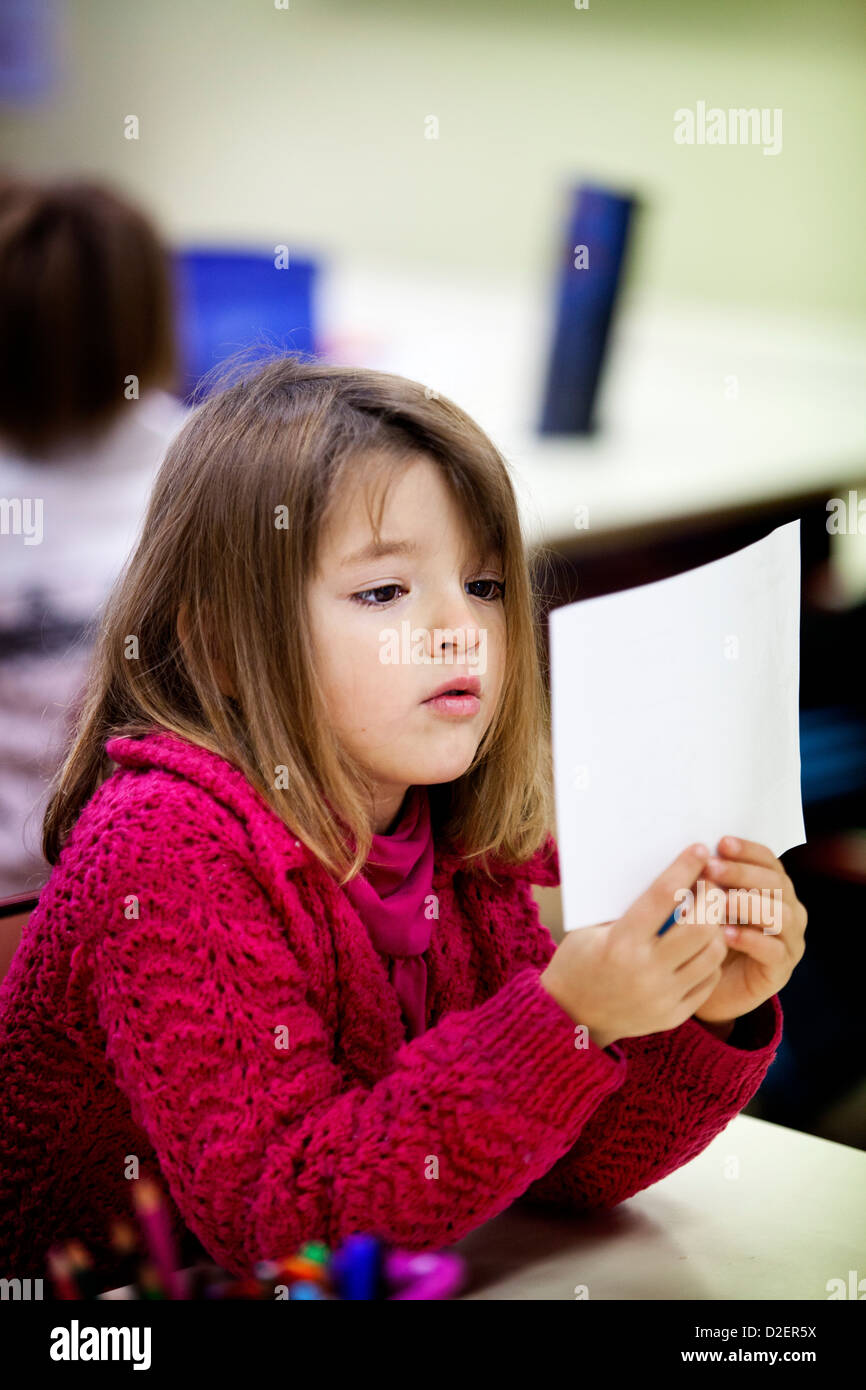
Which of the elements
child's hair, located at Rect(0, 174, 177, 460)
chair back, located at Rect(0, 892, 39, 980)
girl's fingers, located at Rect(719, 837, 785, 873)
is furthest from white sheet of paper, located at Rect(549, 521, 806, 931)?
child's hair, located at Rect(0, 174, 177, 460)

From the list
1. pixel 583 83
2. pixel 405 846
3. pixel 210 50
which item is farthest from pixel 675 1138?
pixel 583 83

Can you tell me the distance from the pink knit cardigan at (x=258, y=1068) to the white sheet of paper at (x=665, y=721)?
0.09 meters

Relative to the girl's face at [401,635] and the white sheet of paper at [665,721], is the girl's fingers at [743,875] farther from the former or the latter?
the girl's face at [401,635]

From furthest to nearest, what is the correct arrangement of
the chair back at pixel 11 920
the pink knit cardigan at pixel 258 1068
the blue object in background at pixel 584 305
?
the blue object in background at pixel 584 305 → the chair back at pixel 11 920 → the pink knit cardigan at pixel 258 1068

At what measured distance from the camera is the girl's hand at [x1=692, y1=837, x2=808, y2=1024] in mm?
733

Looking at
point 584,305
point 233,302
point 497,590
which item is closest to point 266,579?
point 497,590

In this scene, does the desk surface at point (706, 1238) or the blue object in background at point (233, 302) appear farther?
the blue object in background at point (233, 302)

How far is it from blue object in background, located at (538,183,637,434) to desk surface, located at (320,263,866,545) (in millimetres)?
39

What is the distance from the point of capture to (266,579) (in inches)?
32.3

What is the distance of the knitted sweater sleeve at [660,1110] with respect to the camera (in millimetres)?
875

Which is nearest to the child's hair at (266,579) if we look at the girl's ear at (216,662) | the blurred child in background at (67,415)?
the girl's ear at (216,662)

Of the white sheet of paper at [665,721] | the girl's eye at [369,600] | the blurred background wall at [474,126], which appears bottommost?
the white sheet of paper at [665,721]

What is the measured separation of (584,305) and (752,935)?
2.68 m

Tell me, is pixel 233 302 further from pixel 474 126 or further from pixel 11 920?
pixel 11 920
